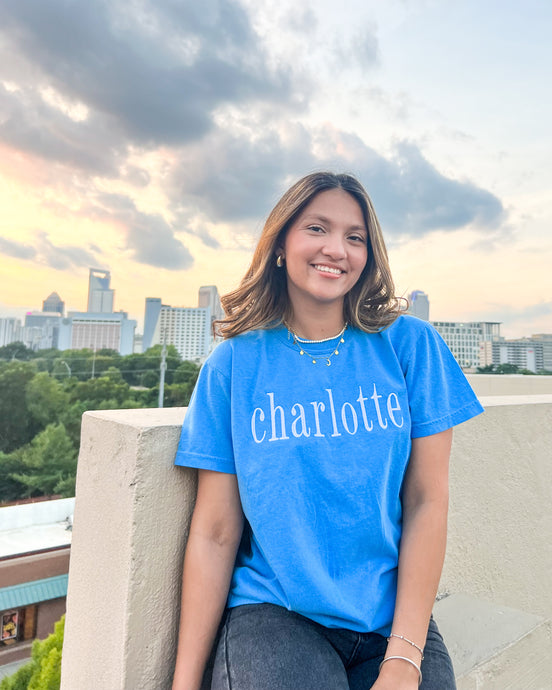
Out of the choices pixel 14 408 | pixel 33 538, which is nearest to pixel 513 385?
pixel 33 538

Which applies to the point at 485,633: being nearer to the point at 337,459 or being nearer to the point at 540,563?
the point at 540,563

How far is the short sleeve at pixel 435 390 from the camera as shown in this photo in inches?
38.6

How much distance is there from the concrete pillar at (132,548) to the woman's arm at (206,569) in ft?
0.15

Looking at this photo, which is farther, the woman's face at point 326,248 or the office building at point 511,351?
the office building at point 511,351

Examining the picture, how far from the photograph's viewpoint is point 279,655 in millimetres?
808

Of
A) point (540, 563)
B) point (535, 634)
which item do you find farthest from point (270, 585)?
point (540, 563)

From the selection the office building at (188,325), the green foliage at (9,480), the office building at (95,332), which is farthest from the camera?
the office building at (188,325)

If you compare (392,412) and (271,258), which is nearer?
(392,412)

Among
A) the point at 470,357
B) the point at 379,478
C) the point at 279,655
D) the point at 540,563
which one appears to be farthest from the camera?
the point at 470,357

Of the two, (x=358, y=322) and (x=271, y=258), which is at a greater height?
(x=271, y=258)

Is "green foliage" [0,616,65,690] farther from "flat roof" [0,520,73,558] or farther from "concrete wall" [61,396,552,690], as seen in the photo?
"concrete wall" [61,396,552,690]

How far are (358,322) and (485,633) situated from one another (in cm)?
96

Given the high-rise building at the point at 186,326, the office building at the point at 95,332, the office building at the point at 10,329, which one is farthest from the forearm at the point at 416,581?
the office building at the point at 10,329

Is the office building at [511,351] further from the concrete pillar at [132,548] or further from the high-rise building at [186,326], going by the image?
the concrete pillar at [132,548]
